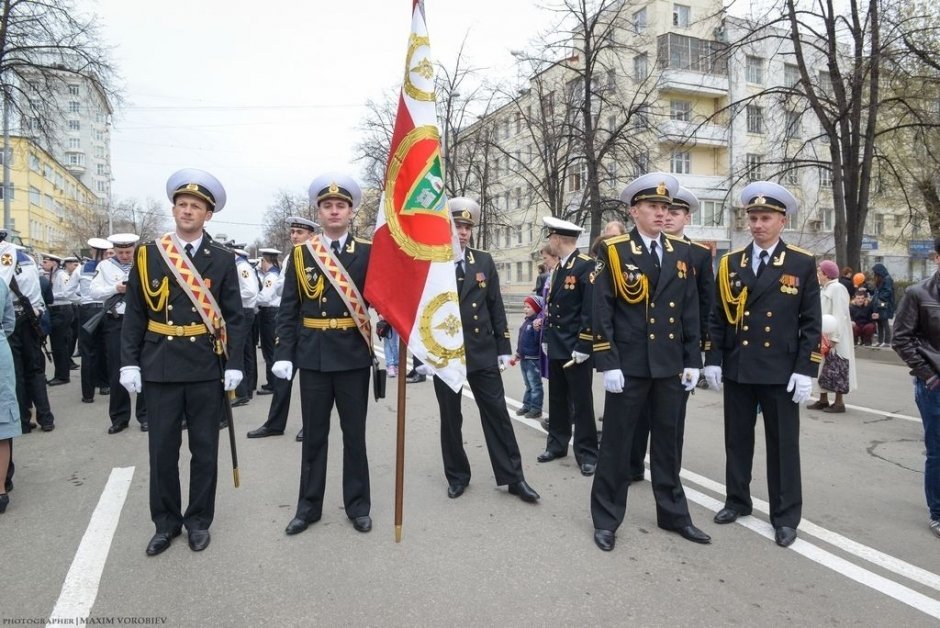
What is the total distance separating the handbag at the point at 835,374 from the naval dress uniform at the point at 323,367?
613 centimetres

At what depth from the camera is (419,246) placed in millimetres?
4148

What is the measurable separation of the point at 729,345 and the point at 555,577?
1.97 m

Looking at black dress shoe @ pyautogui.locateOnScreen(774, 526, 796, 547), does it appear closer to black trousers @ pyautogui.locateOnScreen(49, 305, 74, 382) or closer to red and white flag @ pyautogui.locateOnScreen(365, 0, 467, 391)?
red and white flag @ pyautogui.locateOnScreen(365, 0, 467, 391)

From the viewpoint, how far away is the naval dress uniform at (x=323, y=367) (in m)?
4.27

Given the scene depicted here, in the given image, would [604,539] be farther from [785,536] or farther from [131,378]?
Answer: [131,378]

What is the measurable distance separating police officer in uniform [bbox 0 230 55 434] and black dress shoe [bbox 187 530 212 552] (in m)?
4.11

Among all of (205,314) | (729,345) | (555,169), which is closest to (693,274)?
(729,345)

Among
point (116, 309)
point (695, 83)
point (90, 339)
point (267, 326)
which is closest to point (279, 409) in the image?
point (116, 309)

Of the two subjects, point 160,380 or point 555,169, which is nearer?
point 160,380

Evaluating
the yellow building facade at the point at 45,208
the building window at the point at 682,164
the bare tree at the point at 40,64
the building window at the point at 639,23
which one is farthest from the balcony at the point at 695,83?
the yellow building facade at the point at 45,208

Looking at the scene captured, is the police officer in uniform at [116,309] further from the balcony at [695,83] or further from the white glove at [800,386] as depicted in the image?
the balcony at [695,83]

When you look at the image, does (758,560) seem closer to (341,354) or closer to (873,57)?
(341,354)

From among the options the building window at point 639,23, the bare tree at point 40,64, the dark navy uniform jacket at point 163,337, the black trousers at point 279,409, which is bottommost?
the black trousers at point 279,409

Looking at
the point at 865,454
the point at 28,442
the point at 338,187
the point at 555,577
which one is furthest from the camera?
the point at 28,442
